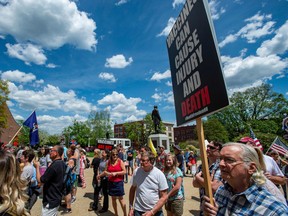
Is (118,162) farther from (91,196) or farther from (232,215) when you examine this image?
(232,215)

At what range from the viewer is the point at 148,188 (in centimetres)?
367

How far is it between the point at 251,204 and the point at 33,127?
12.0 m

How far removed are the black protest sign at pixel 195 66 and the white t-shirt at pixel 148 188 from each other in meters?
1.63

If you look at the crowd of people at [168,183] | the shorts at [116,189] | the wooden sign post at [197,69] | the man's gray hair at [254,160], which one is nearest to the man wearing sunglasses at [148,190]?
the crowd of people at [168,183]

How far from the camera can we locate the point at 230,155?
1.74 meters

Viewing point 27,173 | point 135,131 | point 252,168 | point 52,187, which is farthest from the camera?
point 135,131

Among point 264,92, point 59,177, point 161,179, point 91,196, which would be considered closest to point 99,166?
point 91,196

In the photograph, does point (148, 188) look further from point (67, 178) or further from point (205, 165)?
point (67, 178)

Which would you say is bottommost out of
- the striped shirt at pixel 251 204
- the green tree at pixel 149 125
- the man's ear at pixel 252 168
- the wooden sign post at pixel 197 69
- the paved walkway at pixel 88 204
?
the paved walkway at pixel 88 204

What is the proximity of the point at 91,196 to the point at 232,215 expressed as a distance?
324 inches

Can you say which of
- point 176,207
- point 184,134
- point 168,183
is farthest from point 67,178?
point 184,134

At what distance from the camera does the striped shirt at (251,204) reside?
1.45m

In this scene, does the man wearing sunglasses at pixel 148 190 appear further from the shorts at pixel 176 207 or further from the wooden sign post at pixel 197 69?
the wooden sign post at pixel 197 69

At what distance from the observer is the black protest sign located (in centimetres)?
173
